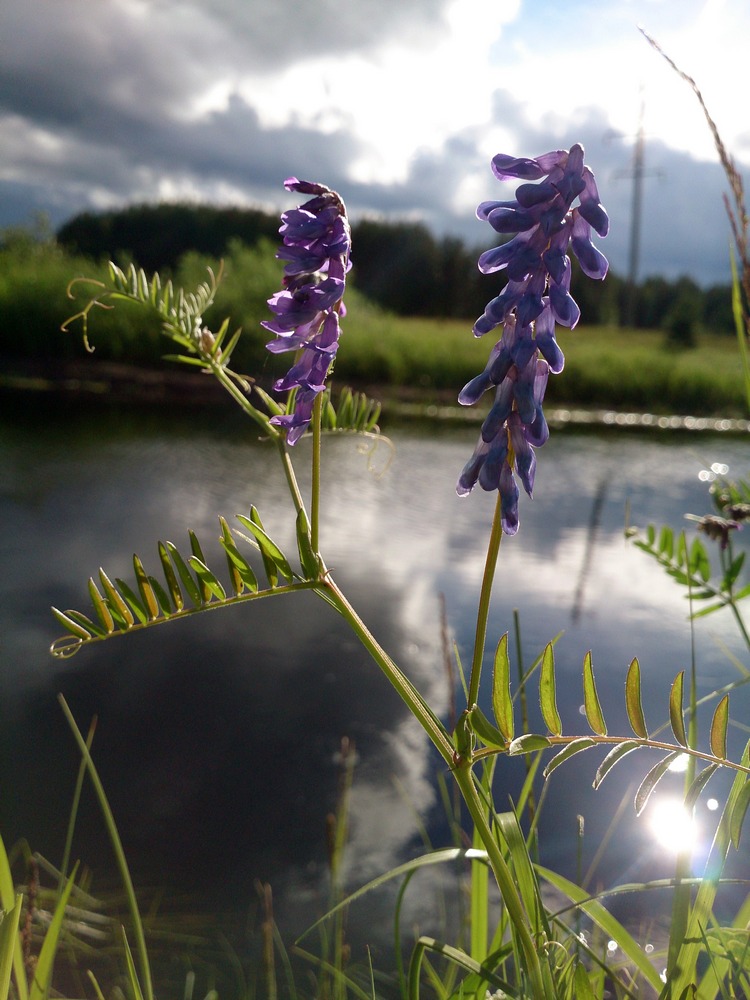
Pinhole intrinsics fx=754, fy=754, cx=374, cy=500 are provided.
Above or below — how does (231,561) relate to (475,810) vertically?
above

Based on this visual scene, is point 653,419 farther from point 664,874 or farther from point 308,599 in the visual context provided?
point 664,874

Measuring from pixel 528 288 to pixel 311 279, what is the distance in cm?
18

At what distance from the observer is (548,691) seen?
0.43m

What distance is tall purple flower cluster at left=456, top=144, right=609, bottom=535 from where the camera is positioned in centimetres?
37

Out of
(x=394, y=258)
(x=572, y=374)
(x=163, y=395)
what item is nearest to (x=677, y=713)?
(x=163, y=395)

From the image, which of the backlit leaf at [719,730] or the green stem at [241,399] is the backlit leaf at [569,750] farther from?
the green stem at [241,399]

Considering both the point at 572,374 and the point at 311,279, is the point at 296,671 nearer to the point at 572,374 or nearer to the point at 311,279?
the point at 311,279

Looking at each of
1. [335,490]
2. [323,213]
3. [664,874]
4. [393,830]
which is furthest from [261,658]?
[335,490]

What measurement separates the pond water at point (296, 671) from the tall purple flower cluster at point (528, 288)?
1.44 feet

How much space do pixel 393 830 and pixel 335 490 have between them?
209 cm

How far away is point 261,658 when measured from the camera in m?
1.66

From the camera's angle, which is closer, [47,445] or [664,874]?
[664,874]

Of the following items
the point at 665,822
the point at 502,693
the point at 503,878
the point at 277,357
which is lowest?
the point at 665,822

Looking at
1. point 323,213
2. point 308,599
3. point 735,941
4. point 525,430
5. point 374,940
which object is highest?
point 323,213
